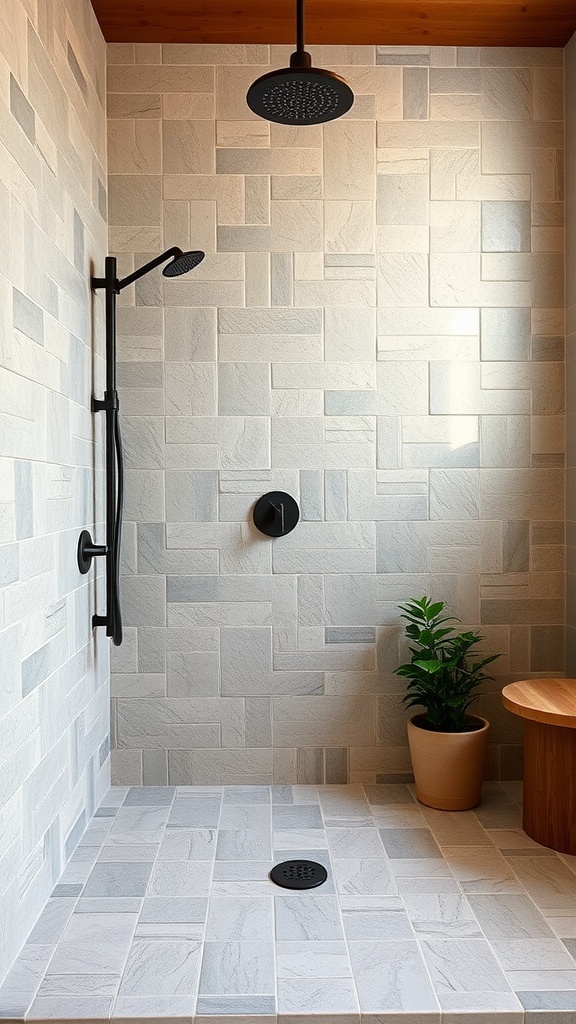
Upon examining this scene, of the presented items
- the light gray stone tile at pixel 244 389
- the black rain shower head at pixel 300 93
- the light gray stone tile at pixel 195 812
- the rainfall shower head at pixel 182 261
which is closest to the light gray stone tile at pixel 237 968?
the light gray stone tile at pixel 195 812

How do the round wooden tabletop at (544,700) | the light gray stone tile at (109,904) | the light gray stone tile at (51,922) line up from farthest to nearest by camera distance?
the round wooden tabletop at (544,700) < the light gray stone tile at (109,904) < the light gray stone tile at (51,922)

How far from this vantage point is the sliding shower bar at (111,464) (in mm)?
2320

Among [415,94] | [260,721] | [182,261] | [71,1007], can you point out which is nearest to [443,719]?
[260,721]

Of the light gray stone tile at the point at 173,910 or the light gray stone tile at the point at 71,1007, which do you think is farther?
the light gray stone tile at the point at 173,910

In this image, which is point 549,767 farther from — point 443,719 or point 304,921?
point 304,921

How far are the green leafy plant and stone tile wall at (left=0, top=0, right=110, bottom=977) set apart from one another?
974 mm

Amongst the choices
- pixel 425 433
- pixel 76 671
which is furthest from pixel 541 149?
pixel 76 671

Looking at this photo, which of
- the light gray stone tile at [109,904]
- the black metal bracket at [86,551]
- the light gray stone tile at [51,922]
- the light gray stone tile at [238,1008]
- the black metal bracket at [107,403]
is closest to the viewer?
the light gray stone tile at [238,1008]

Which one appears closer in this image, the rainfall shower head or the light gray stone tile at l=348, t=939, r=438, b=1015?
the light gray stone tile at l=348, t=939, r=438, b=1015

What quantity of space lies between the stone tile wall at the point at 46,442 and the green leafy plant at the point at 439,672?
38.3 inches

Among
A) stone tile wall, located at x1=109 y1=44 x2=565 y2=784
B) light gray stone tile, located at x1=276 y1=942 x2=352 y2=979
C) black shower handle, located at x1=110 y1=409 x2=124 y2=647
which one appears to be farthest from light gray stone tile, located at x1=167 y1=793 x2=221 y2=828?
light gray stone tile, located at x1=276 y1=942 x2=352 y2=979

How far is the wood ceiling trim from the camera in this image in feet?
7.98

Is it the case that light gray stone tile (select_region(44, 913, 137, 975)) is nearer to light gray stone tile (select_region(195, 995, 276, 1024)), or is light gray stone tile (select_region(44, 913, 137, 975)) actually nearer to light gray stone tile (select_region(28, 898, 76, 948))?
light gray stone tile (select_region(28, 898, 76, 948))

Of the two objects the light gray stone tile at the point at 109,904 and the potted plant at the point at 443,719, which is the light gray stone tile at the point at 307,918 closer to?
the light gray stone tile at the point at 109,904
